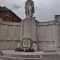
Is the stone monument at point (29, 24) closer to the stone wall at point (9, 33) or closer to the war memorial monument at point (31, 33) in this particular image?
the war memorial monument at point (31, 33)

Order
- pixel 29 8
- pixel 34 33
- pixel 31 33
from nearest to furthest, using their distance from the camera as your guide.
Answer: pixel 31 33 → pixel 34 33 → pixel 29 8

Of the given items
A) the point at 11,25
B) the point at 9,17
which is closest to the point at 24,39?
the point at 11,25

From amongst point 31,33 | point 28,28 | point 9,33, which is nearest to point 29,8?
point 28,28

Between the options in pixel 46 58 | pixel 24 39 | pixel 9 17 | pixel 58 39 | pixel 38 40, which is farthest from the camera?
pixel 9 17

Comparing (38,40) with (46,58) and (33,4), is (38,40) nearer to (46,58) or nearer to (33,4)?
(33,4)

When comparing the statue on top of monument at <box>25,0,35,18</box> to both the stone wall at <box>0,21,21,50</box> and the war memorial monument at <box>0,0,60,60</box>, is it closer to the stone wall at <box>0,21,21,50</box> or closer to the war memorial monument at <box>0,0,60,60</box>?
the war memorial monument at <box>0,0,60,60</box>

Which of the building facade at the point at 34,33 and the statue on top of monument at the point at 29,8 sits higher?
the statue on top of monument at the point at 29,8

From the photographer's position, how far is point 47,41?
27.2 m

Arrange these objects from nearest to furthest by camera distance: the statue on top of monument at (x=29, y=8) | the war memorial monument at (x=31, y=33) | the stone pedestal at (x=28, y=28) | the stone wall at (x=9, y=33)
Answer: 1. the war memorial monument at (x=31, y=33)
2. the stone pedestal at (x=28, y=28)
3. the statue on top of monument at (x=29, y=8)
4. the stone wall at (x=9, y=33)

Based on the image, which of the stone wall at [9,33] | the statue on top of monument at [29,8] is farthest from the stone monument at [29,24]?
the stone wall at [9,33]

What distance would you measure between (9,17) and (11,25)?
33.5 meters

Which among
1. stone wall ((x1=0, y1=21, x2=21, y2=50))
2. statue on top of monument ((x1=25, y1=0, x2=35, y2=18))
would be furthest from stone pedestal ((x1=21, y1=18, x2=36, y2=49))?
stone wall ((x1=0, y1=21, x2=21, y2=50))

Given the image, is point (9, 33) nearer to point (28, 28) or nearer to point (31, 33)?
point (28, 28)

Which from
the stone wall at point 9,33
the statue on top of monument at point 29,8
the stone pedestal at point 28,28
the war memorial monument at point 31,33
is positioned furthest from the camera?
the stone wall at point 9,33
